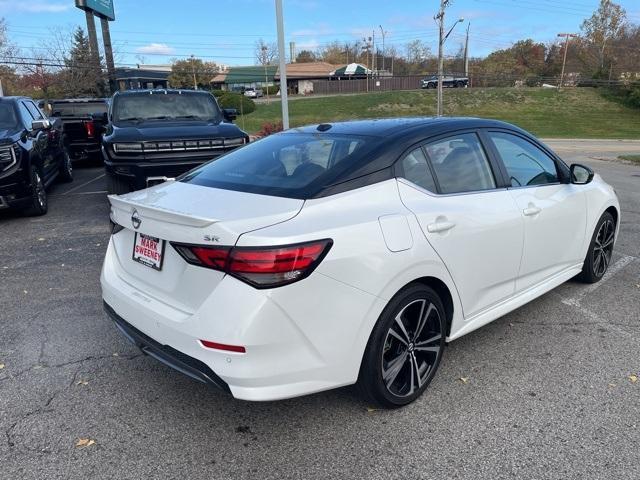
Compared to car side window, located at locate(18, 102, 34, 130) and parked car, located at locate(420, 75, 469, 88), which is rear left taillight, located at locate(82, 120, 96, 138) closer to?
car side window, located at locate(18, 102, 34, 130)

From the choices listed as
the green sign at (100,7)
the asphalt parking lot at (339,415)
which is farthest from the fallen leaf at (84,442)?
the green sign at (100,7)

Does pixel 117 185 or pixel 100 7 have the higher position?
pixel 100 7

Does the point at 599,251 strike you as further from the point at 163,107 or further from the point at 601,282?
the point at 163,107

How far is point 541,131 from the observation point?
34656mm

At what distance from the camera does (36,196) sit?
762cm

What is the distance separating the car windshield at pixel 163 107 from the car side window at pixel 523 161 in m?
6.15

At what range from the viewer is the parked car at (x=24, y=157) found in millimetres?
7070

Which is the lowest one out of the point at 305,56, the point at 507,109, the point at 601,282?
the point at 507,109

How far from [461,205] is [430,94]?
46.1 m

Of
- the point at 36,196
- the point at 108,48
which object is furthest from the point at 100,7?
the point at 36,196

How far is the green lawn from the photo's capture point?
37256 mm

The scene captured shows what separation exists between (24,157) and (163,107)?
240cm

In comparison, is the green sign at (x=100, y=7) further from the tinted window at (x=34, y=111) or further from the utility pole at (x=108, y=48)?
the tinted window at (x=34, y=111)

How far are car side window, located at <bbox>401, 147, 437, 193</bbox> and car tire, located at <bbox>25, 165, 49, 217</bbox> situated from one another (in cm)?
646
